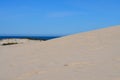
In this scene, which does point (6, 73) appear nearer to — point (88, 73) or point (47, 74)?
point (47, 74)

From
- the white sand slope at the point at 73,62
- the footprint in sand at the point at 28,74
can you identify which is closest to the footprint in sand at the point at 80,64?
the white sand slope at the point at 73,62

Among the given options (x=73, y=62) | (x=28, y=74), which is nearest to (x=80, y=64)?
(x=73, y=62)

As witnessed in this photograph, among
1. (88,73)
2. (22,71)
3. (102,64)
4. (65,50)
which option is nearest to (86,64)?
(102,64)

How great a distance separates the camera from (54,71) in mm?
6844

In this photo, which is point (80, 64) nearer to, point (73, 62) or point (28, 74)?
point (73, 62)

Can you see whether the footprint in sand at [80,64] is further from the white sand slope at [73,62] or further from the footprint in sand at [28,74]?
the footprint in sand at [28,74]

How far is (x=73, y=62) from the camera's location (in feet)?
24.6

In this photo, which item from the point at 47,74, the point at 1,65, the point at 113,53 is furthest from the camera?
the point at 1,65

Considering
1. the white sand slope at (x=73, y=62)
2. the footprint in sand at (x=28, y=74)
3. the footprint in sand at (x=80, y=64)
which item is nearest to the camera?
the white sand slope at (x=73, y=62)

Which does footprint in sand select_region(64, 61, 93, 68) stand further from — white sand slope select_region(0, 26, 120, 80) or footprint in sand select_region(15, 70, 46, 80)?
footprint in sand select_region(15, 70, 46, 80)

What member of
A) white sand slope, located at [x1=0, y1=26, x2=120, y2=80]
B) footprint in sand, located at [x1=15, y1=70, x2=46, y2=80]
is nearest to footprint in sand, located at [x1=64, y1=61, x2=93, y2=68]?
white sand slope, located at [x1=0, y1=26, x2=120, y2=80]

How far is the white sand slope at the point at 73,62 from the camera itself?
623 cm

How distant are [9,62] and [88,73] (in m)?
3.63

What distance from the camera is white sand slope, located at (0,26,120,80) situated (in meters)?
6.23
